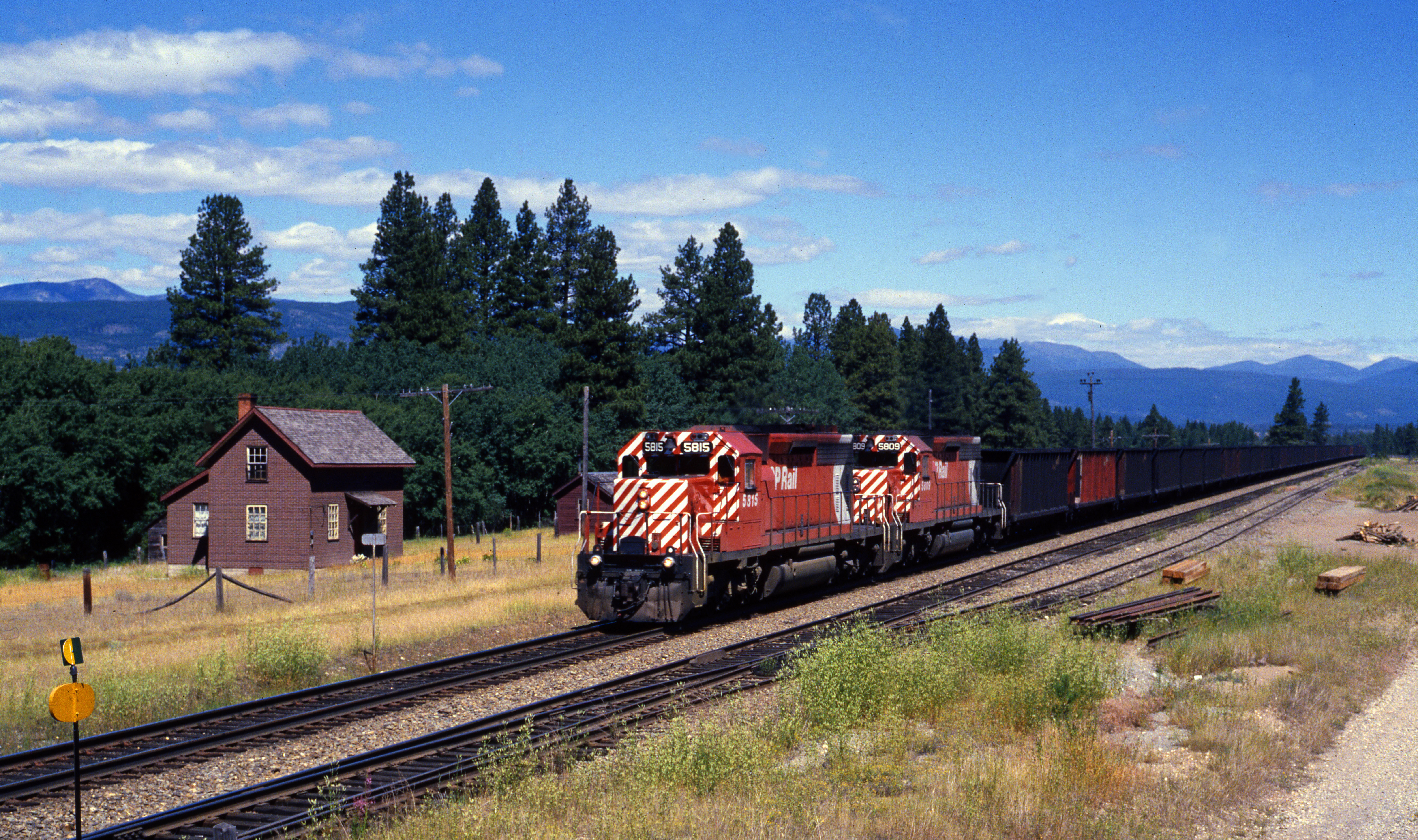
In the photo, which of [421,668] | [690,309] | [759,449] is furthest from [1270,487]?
[421,668]

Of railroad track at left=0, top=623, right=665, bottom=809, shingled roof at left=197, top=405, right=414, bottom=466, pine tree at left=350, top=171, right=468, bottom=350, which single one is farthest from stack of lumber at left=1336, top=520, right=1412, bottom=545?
pine tree at left=350, top=171, right=468, bottom=350

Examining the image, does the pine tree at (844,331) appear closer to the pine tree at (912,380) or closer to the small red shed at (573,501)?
the pine tree at (912,380)

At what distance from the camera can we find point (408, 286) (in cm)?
8275

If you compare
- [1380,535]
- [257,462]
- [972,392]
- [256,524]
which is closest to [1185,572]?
[1380,535]

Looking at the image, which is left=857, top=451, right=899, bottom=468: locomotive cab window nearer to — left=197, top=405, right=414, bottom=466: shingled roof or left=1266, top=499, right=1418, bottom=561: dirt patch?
left=1266, top=499, right=1418, bottom=561: dirt patch

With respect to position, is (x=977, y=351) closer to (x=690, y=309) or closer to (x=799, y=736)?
(x=690, y=309)

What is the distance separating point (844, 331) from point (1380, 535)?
83578 mm

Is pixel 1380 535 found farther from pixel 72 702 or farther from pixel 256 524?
pixel 256 524

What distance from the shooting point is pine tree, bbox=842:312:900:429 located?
102 m

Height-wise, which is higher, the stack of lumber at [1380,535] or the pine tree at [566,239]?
the pine tree at [566,239]

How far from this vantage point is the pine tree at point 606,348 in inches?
2544

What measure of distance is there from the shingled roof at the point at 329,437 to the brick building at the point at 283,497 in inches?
1.9

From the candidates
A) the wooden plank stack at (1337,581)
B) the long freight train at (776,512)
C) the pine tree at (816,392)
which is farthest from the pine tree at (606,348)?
the wooden plank stack at (1337,581)

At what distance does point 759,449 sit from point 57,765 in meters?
12.7
